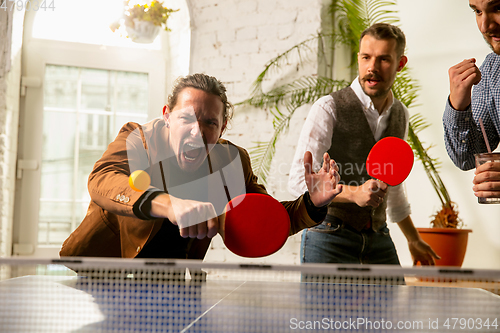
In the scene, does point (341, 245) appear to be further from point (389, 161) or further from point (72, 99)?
point (72, 99)

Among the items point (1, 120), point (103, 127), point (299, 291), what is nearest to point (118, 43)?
point (103, 127)

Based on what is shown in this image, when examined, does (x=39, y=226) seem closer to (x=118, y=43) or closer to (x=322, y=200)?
(x=118, y=43)

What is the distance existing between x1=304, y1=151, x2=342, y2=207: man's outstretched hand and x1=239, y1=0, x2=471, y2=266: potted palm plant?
4.42 feet

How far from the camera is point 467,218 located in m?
2.81

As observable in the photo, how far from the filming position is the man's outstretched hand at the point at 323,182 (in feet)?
4.39

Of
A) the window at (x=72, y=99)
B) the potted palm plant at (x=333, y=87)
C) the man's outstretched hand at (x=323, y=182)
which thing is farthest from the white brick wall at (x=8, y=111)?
the man's outstretched hand at (x=323, y=182)

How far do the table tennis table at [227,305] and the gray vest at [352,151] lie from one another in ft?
1.50

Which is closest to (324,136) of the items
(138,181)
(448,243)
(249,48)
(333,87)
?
(138,181)

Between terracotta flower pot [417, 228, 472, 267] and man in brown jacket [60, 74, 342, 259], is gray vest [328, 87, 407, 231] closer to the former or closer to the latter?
man in brown jacket [60, 74, 342, 259]

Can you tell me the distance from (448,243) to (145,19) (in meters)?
2.65

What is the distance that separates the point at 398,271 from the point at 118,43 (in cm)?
340

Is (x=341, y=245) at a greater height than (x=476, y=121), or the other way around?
(x=476, y=121)

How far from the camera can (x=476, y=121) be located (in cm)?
145

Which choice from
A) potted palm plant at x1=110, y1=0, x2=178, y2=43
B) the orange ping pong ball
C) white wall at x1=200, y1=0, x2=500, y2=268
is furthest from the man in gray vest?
potted palm plant at x1=110, y1=0, x2=178, y2=43
